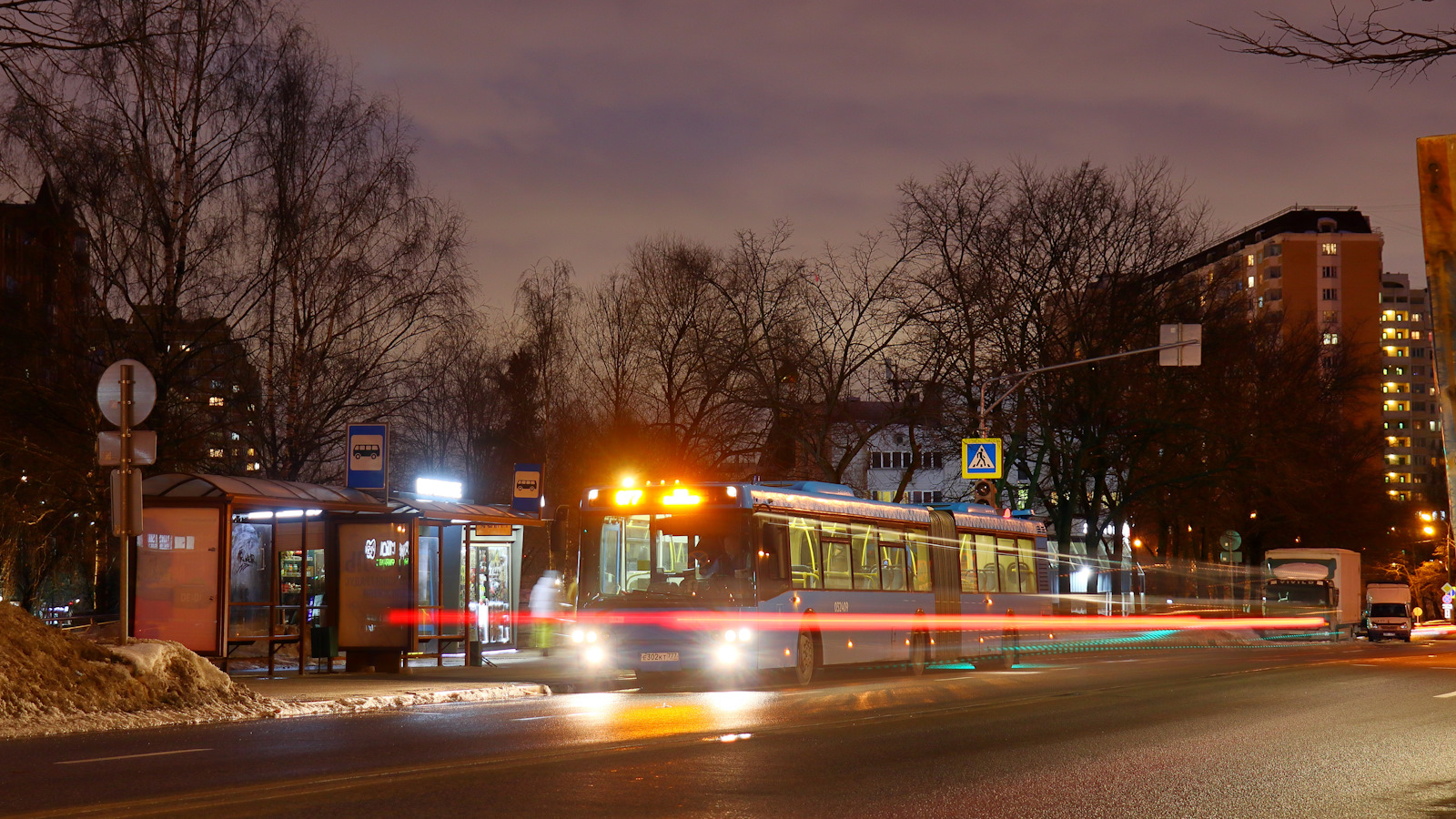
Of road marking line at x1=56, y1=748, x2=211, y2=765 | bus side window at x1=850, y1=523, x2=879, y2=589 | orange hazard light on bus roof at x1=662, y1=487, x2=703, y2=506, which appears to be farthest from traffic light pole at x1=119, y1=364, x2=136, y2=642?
bus side window at x1=850, y1=523, x2=879, y2=589

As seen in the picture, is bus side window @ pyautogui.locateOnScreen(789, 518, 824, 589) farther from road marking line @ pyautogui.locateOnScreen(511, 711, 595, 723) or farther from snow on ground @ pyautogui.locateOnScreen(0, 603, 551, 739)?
snow on ground @ pyautogui.locateOnScreen(0, 603, 551, 739)

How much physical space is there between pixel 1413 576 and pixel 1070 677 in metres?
83.4

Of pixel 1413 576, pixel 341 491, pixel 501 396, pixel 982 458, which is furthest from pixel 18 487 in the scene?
pixel 1413 576

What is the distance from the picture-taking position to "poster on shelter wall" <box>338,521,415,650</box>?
869 inches

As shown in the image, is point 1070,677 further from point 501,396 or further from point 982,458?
point 501,396

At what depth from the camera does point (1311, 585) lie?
5156cm

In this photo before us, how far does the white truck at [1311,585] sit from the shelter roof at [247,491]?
40.2 m

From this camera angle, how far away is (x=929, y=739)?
41.4 ft

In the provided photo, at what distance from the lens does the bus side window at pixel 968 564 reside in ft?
85.6

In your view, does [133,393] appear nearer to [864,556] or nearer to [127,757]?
[127,757]

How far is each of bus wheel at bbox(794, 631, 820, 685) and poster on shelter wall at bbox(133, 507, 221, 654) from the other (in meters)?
7.94

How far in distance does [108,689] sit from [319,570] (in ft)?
52.9

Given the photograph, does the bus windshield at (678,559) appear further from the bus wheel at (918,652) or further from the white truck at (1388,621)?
the white truck at (1388,621)

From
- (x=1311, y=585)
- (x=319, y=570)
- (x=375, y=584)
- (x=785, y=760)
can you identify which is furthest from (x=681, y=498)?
(x=1311, y=585)
